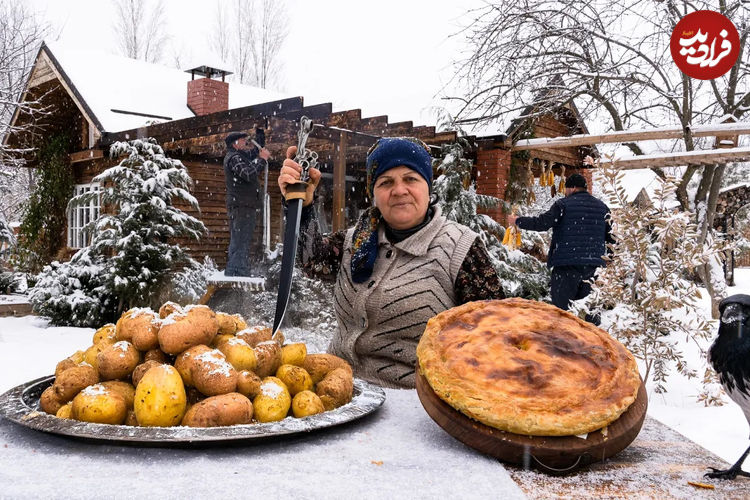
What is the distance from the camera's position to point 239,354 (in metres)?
1.30

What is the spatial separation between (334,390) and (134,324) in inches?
19.2

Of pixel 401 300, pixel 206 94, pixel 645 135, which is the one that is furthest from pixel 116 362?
pixel 206 94

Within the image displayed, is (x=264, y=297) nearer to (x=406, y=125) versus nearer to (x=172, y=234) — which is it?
(x=172, y=234)

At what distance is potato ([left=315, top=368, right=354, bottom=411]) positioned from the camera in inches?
53.9

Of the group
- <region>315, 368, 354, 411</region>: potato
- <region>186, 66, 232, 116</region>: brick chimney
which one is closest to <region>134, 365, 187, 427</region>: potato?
<region>315, 368, 354, 411</region>: potato

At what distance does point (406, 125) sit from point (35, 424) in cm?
733

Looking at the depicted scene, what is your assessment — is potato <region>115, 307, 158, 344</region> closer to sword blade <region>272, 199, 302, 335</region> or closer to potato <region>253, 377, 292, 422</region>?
potato <region>253, 377, 292, 422</region>

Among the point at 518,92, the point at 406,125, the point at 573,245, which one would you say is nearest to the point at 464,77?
the point at 518,92

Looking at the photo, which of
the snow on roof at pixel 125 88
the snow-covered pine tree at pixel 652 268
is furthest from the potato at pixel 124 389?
the snow on roof at pixel 125 88

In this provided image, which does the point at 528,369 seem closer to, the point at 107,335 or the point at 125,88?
the point at 107,335

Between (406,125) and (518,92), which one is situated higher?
(518,92)

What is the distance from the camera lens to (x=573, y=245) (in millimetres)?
6293

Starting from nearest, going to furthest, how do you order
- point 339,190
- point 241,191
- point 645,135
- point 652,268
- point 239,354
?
point 239,354 → point 652,268 → point 645,135 → point 339,190 → point 241,191

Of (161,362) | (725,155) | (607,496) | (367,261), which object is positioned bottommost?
(607,496)
